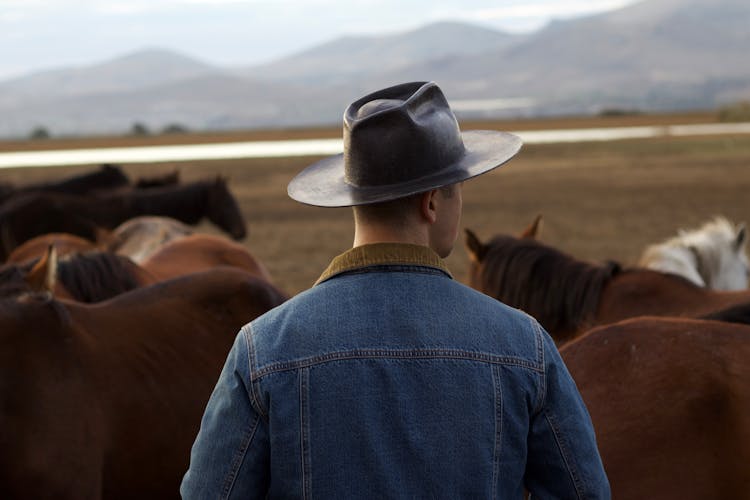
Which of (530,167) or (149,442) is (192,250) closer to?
(149,442)

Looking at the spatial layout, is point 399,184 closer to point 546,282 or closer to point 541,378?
point 541,378

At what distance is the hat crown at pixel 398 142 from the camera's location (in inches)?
58.9

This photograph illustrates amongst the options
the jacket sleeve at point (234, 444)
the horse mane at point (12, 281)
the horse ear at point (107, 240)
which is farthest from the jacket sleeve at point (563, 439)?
the horse ear at point (107, 240)

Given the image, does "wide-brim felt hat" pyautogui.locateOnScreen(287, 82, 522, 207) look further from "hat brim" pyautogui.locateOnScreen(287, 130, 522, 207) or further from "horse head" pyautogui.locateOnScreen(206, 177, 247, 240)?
"horse head" pyautogui.locateOnScreen(206, 177, 247, 240)

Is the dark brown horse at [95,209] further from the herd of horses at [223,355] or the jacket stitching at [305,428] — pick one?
the jacket stitching at [305,428]

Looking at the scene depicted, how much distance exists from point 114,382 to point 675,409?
6.30ft

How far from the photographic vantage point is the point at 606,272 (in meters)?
4.56

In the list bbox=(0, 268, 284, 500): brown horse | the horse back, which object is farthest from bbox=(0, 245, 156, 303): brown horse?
the horse back

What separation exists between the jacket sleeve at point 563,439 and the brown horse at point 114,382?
1933 millimetres

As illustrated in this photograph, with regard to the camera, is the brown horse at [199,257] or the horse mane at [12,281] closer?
the horse mane at [12,281]

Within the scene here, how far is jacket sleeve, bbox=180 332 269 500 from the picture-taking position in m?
1.47

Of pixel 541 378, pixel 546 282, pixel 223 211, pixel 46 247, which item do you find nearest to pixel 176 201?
pixel 223 211

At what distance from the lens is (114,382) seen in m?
3.31

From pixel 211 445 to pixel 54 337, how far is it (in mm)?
1851
